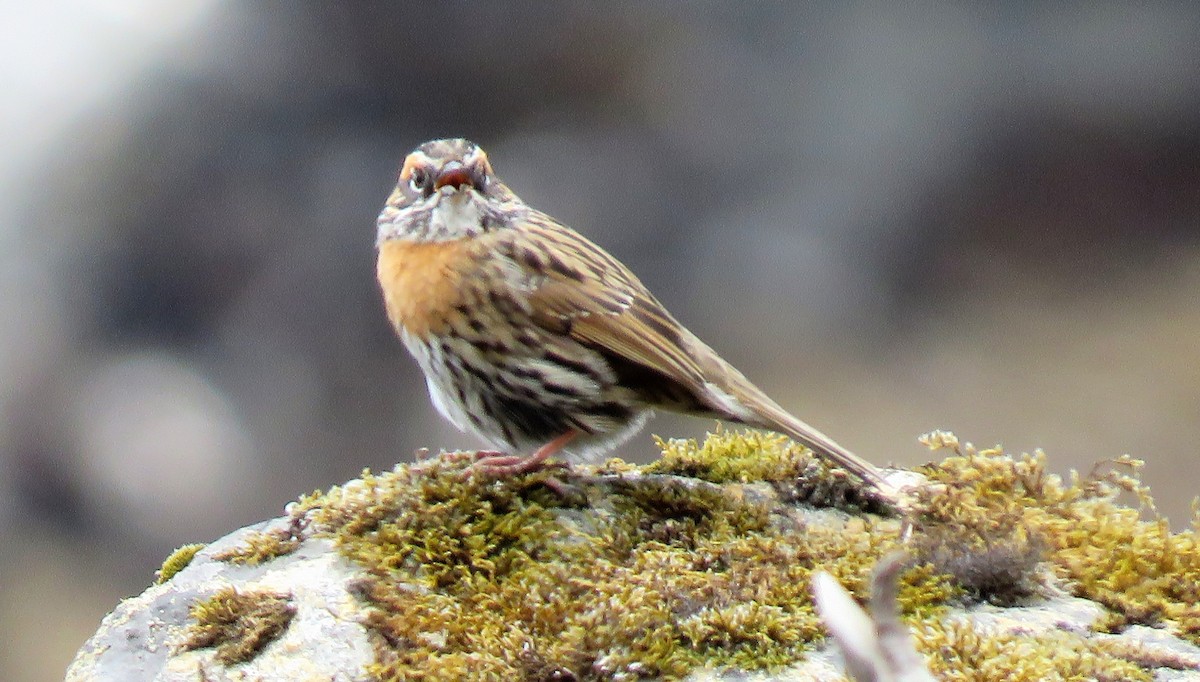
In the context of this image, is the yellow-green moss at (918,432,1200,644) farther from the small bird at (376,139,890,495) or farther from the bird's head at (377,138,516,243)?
the bird's head at (377,138,516,243)

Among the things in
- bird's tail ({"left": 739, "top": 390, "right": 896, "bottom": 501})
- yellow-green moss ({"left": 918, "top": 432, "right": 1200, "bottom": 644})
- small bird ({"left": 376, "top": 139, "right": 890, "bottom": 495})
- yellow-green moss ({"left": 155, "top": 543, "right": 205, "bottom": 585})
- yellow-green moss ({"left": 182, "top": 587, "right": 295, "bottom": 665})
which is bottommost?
yellow-green moss ({"left": 182, "top": 587, "right": 295, "bottom": 665})

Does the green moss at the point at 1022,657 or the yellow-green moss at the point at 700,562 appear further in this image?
the yellow-green moss at the point at 700,562

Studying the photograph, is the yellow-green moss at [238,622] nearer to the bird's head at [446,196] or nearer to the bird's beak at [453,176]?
the bird's head at [446,196]

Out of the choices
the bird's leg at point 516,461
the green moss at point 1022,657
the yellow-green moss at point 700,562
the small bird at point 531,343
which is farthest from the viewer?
the small bird at point 531,343

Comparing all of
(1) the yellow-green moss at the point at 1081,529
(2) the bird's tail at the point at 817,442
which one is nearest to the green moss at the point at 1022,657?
(1) the yellow-green moss at the point at 1081,529

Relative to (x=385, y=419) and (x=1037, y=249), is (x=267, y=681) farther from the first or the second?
(x=1037, y=249)

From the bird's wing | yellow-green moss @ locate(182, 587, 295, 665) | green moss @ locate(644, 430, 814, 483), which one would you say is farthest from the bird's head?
yellow-green moss @ locate(182, 587, 295, 665)
